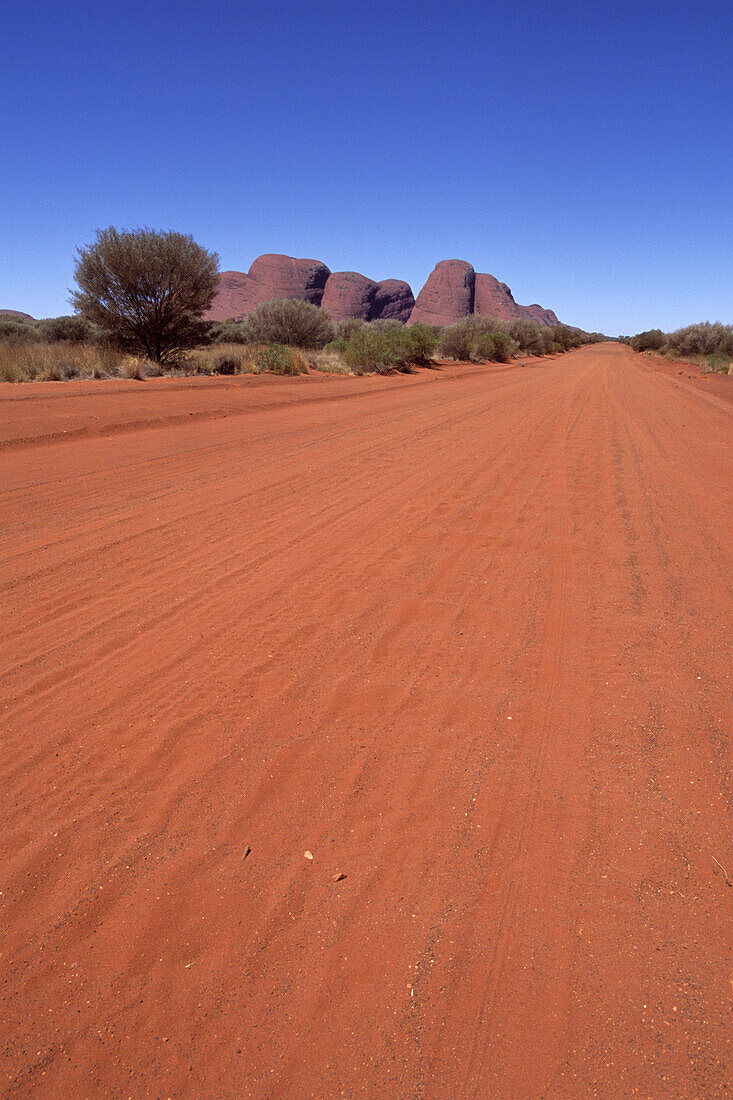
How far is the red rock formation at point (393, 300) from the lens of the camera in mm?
128925

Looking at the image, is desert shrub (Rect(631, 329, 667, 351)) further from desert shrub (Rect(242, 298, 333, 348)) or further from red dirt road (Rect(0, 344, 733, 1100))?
red dirt road (Rect(0, 344, 733, 1100))

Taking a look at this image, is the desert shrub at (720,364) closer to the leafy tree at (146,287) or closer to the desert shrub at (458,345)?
the desert shrub at (458,345)

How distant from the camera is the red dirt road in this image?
1.78 metres

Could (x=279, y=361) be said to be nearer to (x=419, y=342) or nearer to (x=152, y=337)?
(x=152, y=337)

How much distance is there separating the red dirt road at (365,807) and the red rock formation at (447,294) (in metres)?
148

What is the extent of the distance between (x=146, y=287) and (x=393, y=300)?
118071 millimetres

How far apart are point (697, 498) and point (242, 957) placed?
6.94 meters

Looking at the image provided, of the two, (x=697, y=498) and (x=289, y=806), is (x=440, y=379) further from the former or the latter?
(x=289, y=806)

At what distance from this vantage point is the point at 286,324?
33.6m

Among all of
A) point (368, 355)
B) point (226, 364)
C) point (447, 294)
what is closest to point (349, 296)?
point (447, 294)

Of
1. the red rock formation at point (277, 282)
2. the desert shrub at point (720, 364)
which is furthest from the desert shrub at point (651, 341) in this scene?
the red rock formation at point (277, 282)

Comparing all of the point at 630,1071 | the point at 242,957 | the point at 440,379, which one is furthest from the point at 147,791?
the point at 440,379

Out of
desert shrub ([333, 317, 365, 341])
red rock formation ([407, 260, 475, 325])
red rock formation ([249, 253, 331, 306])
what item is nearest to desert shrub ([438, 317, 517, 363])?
desert shrub ([333, 317, 365, 341])

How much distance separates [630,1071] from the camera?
1.70 m
